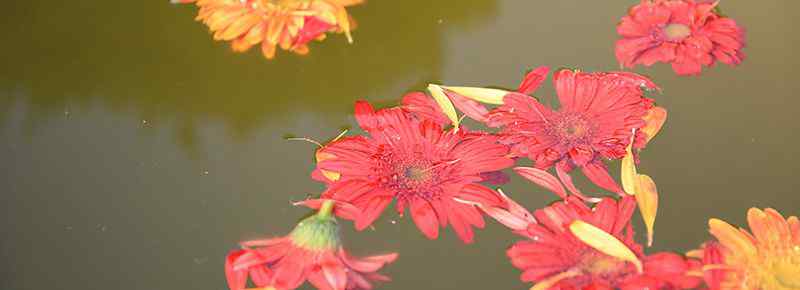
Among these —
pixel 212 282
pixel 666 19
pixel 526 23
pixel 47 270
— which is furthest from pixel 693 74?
pixel 47 270

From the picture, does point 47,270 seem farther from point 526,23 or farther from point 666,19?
point 666,19

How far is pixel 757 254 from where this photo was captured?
24.5 inches

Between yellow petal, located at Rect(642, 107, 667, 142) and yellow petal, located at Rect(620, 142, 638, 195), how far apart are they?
3 centimetres

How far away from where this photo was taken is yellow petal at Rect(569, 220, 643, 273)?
2.00 ft

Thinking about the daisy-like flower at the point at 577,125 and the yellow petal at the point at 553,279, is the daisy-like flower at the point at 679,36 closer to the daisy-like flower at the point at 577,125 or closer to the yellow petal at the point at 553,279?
the daisy-like flower at the point at 577,125

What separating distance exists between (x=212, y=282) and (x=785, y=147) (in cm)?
51

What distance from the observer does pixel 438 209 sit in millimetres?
629

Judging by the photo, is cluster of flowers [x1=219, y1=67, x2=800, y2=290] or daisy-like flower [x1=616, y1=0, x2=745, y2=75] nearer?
cluster of flowers [x1=219, y1=67, x2=800, y2=290]

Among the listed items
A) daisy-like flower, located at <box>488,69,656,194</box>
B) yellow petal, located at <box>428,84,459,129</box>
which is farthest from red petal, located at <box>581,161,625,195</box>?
yellow petal, located at <box>428,84,459,129</box>

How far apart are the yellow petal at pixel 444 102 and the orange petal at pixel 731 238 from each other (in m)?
0.23

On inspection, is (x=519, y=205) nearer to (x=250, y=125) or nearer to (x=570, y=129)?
(x=570, y=129)

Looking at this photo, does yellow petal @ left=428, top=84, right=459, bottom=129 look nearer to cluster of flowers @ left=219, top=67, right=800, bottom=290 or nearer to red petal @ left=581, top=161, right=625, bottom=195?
cluster of flowers @ left=219, top=67, right=800, bottom=290

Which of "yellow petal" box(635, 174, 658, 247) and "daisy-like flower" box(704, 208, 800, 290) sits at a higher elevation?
"yellow petal" box(635, 174, 658, 247)

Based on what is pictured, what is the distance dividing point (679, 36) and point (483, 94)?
0.21 meters
